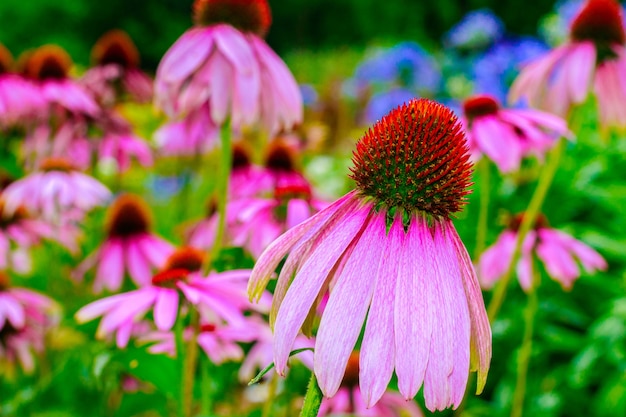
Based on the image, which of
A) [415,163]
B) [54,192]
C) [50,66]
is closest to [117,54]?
[50,66]

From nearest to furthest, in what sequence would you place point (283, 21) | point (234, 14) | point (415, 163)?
point (415, 163) → point (234, 14) → point (283, 21)

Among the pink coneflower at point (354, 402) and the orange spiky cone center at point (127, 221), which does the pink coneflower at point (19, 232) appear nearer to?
the orange spiky cone center at point (127, 221)

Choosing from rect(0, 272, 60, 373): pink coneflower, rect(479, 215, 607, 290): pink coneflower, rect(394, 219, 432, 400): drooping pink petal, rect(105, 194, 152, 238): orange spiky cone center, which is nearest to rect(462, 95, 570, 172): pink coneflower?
rect(479, 215, 607, 290): pink coneflower

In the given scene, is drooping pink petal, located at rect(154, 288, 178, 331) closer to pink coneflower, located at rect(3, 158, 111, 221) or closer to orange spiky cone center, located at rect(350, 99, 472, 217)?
orange spiky cone center, located at rect(350, 99, 472, 217)

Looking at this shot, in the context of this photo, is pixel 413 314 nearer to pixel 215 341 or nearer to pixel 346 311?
pixel 346 311

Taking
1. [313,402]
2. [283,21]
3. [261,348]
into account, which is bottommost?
[283,21]

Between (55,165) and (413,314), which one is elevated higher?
(413,314)

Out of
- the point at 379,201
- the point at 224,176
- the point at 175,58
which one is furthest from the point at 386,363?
the point at 175,58
